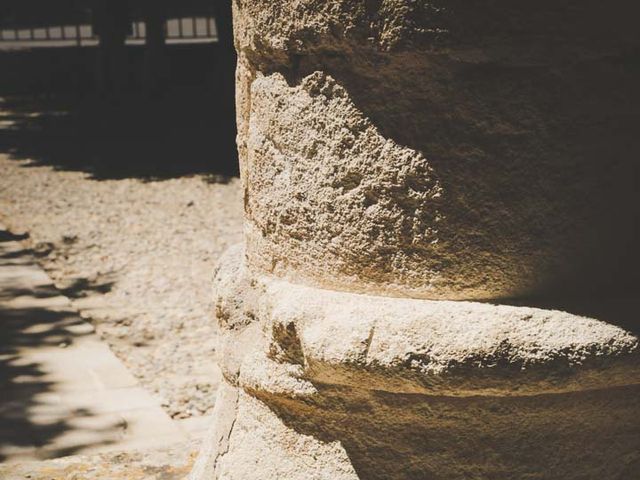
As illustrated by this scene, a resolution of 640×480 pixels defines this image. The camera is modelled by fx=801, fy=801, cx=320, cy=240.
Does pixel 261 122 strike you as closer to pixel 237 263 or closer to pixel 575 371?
pixel 237 263

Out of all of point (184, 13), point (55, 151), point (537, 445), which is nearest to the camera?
point (537, 445)

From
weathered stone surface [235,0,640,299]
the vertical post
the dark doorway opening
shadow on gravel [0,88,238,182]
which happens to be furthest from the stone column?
the vertical post

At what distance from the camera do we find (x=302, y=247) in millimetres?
1873

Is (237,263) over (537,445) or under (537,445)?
over

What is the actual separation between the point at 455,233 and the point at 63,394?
3255mm

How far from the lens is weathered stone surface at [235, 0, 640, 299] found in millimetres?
1618

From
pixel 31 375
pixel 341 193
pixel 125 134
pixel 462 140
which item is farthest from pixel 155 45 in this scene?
pixel 462 140

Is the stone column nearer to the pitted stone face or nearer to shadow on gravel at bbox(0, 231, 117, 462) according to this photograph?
the pitted stone face

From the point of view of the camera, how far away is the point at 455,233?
5.58ft

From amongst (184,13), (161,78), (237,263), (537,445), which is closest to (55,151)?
(161,78)

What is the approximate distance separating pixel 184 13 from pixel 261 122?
30264 millimetres

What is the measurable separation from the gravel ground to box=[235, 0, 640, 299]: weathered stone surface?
2.84 meters

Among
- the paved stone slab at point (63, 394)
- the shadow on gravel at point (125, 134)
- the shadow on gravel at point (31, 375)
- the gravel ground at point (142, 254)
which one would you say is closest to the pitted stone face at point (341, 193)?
the paved stone slab at point (63, 394)

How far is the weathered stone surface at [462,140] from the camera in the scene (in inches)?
63.7
